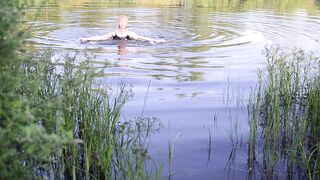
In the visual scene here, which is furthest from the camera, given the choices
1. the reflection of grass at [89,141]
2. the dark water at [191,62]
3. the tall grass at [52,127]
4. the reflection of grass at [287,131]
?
the dark water at [191,62]

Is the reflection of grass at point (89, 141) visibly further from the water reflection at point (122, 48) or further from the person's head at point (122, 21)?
the person's head at point (122, 21)

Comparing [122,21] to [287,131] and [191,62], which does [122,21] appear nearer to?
[191,62]

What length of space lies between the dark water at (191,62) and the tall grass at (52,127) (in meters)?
0.67

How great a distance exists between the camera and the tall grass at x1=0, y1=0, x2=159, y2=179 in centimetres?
315

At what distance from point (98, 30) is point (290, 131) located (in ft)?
43.7

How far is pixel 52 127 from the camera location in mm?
5430

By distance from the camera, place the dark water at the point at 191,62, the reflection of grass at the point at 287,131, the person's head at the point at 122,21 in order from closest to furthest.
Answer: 1. the reflection of grass at the point at 287,131
2. the dark water at the point at 191,62
3. the person's head at the point at 122,21

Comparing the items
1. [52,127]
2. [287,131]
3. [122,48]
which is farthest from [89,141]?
[122,48]

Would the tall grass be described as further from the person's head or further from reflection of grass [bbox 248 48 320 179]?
the person's head

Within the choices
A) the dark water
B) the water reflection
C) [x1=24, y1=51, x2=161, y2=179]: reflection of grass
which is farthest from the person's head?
[x1=24, y1=51, x2=161, y2=179]: reflection of grass

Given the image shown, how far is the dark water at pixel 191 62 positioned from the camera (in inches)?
279

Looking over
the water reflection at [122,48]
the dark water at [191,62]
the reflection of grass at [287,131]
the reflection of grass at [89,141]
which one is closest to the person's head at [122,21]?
the water reflection at [122,48]

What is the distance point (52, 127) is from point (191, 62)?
27.2ft

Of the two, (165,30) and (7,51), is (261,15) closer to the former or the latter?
(165,30)
